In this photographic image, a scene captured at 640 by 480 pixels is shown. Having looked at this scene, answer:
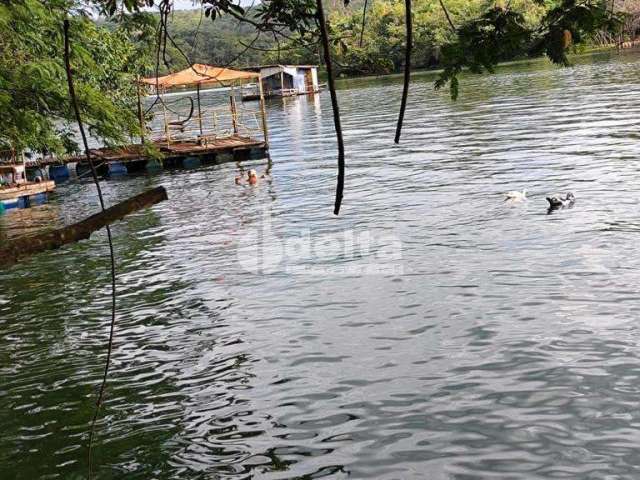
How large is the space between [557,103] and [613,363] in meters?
33.9

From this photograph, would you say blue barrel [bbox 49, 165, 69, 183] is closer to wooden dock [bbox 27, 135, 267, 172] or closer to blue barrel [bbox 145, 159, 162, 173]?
wooden dock [bbox 27, 135, 267, 172]

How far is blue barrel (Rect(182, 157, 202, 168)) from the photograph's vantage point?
33.1 meters

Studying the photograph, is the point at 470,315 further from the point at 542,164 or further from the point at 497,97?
the point at 497,97

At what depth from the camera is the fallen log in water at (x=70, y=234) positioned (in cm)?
221

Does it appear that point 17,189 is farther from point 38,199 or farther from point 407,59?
point 407,59

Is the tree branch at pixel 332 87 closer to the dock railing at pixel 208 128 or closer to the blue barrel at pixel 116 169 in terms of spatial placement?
the blue barrel at pixel 116 169

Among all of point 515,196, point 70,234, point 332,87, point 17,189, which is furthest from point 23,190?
point 332,87

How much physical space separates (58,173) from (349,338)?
86.3 ft

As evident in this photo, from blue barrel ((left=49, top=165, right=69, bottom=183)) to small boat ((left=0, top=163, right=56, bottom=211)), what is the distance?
24.4ft

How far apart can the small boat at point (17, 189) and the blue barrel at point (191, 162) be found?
826 cm

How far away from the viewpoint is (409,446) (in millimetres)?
6852

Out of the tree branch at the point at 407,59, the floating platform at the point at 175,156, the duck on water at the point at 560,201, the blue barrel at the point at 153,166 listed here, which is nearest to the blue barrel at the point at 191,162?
the floating platform at the point at 175,156

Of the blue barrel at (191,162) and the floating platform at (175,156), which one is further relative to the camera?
the blue barrel at (191,162)

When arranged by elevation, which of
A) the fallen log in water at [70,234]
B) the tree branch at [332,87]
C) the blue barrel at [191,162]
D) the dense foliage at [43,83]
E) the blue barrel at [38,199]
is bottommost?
the blue barrel at [38,199]
